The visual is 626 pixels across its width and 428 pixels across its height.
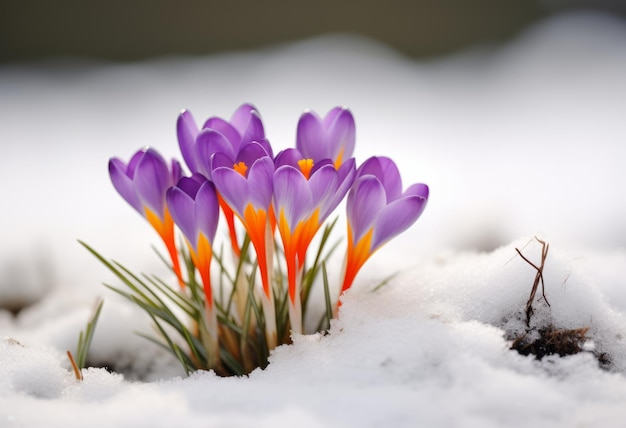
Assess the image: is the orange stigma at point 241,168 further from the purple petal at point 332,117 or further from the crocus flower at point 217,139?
the purple petal at point 332,117

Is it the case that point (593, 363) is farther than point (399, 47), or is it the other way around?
point (399, 47)

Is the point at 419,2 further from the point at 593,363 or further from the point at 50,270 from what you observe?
the point at 593,363

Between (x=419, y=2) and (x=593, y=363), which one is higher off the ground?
(x=419, y=2)

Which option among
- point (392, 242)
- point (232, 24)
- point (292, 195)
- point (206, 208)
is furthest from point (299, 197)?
point (232, 24)

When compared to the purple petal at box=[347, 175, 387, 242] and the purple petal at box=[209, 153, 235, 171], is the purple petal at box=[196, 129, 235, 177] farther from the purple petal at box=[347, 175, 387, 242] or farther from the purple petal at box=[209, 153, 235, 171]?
the purple petal at box=[347, 175, 387, 242]

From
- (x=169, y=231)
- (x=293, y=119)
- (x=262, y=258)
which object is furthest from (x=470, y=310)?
(x=293, y=119)

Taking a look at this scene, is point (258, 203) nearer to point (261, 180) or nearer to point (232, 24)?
point (261, 180)

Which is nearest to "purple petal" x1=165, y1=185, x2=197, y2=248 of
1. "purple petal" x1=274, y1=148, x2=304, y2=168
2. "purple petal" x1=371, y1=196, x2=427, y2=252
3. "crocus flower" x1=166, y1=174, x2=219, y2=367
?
"crocus flower" x1=166, y1=174, x2=219, y2=367

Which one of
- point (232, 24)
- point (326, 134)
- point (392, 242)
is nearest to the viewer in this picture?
point (326, 134)
